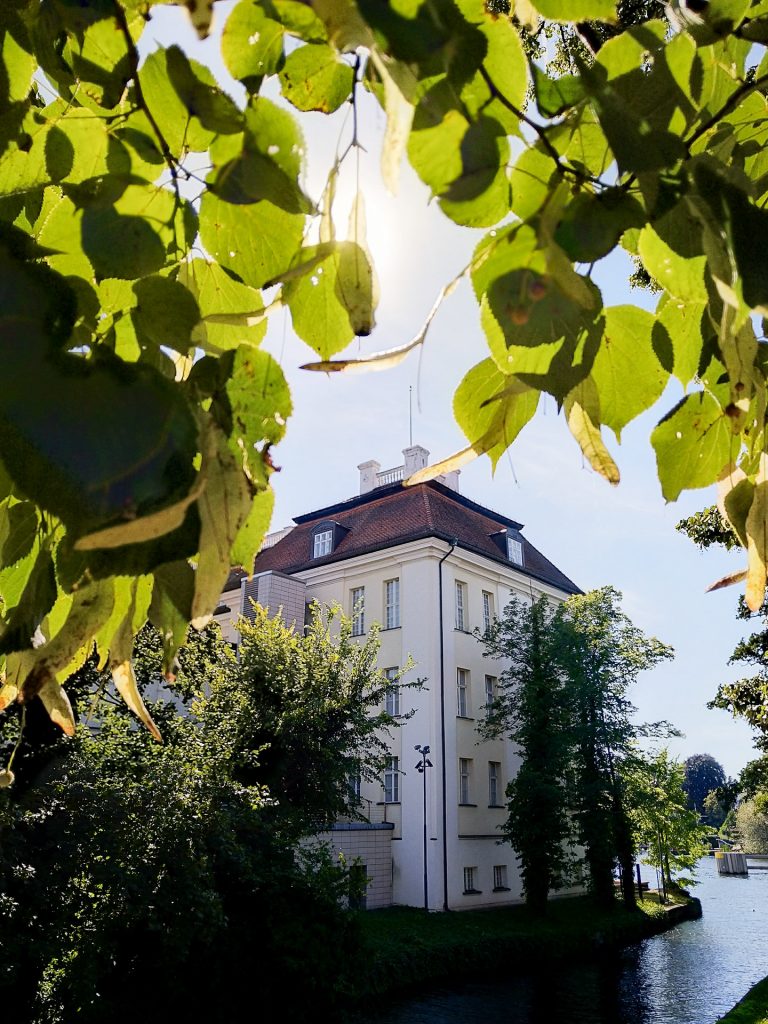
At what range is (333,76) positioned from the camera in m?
0.66

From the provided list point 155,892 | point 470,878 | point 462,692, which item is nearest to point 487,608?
point 462,692

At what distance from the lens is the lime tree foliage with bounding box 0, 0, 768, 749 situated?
45 centimetres

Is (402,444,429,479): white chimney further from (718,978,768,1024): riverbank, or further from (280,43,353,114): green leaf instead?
(280,43,353,114): green leaf

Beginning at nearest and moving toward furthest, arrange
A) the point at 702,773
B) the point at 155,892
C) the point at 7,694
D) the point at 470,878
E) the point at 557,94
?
the point at 557,94, the point at 7,694, the point at 155,892, the point at 470,878, the point at 702,773

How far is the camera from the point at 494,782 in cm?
2278

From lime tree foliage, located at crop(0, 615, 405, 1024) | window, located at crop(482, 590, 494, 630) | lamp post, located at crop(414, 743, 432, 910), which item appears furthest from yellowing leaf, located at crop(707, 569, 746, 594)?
window, located at crop(482, 590, 494, 630)

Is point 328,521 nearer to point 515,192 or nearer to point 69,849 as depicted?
point 69,849

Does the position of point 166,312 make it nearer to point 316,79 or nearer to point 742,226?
point 316,79

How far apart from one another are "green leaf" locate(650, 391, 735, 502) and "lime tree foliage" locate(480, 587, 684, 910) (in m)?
20.6

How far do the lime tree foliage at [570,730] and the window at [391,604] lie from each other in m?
2.76

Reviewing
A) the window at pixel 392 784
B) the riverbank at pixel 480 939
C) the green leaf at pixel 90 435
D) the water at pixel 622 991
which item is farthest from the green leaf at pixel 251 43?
the window at pixel 392 784

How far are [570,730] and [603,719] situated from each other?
140cm

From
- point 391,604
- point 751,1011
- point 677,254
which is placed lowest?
point 751,1011

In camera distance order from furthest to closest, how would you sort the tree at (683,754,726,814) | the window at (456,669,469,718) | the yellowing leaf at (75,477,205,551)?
the tree at (683,754,726,814), the window at (456,669,469,718), the yellowing leaf at (75,477,205,551)
